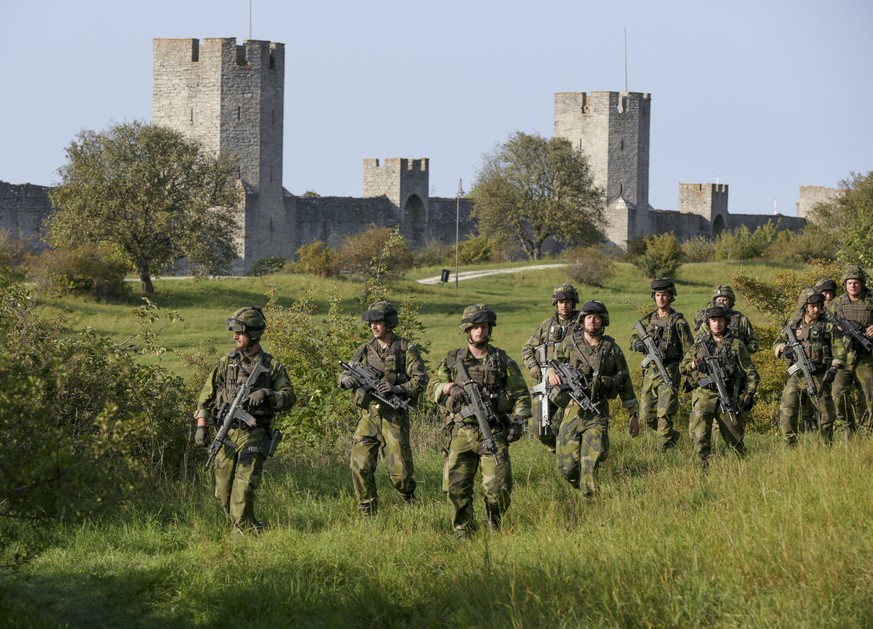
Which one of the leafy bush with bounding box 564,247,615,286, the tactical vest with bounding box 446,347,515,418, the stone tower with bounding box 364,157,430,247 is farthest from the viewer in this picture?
the stone tower with bounding box 364,157,430,247

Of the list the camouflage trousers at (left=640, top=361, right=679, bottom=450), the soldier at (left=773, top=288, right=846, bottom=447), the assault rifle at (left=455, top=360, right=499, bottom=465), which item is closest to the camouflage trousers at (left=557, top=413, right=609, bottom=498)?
the assault rifle at (left=455, top=360, right=499, bottom=465)

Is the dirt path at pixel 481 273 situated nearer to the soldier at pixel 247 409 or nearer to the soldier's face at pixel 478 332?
the soldier at pixel 247 409

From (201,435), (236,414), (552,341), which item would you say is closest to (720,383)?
(552,341)

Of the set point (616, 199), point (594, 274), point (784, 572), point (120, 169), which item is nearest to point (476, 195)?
point (616, 199)

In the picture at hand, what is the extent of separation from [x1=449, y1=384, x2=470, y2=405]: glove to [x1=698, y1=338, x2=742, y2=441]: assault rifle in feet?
10.4

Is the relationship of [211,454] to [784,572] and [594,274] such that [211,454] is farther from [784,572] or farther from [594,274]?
[594,274]

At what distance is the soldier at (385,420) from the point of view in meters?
10.7

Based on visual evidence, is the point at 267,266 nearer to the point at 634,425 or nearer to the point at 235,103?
the point at 235,103

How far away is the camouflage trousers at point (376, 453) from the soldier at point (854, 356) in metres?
4.94

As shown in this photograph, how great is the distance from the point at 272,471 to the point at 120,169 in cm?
2815

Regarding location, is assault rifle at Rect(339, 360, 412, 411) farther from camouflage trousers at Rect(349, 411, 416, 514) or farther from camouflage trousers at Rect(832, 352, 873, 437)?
camouflage trousers at Rect(832, 352, 873, 437)

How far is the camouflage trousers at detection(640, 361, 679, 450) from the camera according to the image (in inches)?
535

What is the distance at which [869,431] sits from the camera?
43.6ft

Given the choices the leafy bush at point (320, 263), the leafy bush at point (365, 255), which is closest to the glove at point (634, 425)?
the leafy bush at point (365, 255)
